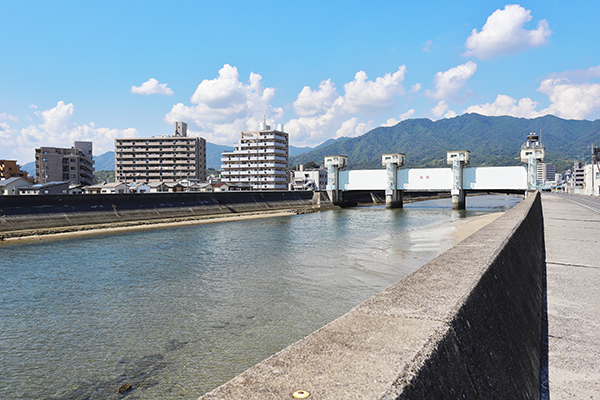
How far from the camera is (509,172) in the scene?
191 feet

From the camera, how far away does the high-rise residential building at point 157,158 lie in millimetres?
106125

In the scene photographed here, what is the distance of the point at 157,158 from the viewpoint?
10669 centimetres

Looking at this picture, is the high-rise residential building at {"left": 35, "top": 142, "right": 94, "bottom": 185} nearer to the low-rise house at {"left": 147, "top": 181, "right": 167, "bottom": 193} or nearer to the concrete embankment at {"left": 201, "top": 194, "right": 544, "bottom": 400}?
the low-rise house at {"left": 147, "top": 181, "right": 167, "bottom": 193}

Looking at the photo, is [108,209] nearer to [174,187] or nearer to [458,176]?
[174,187]

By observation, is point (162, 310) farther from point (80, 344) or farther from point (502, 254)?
point (502, 254)

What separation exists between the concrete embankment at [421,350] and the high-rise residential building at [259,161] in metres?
95.8

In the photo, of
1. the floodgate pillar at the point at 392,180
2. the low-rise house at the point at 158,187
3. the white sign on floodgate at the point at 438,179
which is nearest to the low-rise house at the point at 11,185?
the low-rise house at the point at 158,187

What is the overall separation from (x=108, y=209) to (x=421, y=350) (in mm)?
39388

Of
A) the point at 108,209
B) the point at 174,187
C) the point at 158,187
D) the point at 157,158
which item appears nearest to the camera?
the point at 108,209

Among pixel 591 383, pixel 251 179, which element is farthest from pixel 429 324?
pixel 251 179

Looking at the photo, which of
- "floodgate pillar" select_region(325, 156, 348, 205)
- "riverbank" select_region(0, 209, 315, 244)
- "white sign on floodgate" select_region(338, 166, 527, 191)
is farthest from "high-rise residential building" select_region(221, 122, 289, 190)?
"riverbank" select_region(0, 209, 315, 244)

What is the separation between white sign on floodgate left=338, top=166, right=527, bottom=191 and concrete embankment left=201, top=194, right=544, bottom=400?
6222cm

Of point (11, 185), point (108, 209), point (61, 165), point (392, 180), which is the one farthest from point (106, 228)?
point (61, 165)

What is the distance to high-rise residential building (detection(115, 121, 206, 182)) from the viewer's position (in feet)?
348
